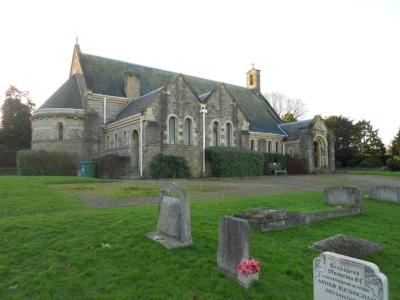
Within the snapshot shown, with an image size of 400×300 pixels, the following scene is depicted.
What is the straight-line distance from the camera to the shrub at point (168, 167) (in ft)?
83.0

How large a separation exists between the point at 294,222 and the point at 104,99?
2617 cm

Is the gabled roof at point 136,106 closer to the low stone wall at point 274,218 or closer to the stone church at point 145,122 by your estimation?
the stone church at point 145,122

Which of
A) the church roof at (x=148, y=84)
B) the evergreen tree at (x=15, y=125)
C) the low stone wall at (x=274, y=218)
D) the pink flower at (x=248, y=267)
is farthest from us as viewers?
the evergreen tree at (x=15, y=125)

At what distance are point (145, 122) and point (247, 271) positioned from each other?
21185 millimetres

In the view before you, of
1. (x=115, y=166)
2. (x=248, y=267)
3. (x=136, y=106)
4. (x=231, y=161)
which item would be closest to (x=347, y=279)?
(x=248, y=267)

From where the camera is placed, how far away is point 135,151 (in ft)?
89.3

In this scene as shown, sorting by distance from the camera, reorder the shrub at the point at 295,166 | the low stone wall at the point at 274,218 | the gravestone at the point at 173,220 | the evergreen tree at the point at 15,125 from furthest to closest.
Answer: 1. the evergreen tree at the point at 15,125
2. the shrub at the point at 295,166
3. the low stone wall at the point at 274,218
4. the gravestone at the point at 173,220

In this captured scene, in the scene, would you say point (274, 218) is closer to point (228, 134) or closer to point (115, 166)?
point (115, 166)

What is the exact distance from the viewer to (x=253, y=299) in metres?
4.98

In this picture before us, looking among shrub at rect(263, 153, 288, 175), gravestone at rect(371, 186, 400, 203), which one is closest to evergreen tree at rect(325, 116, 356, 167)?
shrub at rect(263, 153, 288, 175)

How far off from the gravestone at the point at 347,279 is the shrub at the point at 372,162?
52.5 m

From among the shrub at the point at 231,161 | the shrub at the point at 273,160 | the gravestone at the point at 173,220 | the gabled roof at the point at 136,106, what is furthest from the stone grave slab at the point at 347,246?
the shrub at the point at 273,160

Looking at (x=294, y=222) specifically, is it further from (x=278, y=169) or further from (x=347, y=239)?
(x=278, y=169)

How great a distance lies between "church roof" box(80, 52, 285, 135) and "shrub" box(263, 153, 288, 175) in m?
4.54
